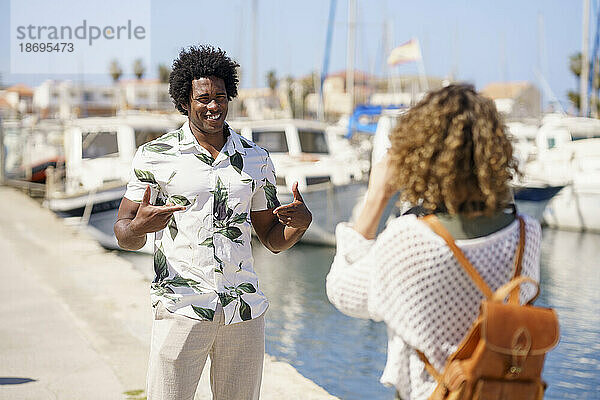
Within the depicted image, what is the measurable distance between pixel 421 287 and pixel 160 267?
3.57 ft

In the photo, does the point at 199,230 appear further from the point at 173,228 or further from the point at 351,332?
the point at 351,332

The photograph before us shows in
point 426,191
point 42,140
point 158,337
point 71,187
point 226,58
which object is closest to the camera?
point 426,191

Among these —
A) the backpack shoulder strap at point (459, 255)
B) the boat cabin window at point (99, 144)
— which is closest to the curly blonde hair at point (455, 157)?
the backpack shoulder strap at point (459, 255)

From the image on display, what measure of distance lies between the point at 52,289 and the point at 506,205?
21.9 ft

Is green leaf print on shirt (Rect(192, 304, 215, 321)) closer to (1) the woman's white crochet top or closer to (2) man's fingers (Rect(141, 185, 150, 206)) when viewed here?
(2) man's fingers (Rect(141, 185, 150, 206))

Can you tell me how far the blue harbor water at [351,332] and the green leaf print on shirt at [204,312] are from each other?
4.56 meters

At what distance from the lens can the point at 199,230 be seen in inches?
106

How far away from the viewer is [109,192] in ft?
46.5

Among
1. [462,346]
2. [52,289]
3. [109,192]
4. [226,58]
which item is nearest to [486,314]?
[462,346]

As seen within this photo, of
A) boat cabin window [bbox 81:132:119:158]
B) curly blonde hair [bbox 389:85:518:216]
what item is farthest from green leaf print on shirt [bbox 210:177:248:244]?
boat cabin window [bbox 81:132:119:158]

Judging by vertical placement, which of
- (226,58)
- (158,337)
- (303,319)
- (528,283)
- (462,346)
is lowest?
(303,319)

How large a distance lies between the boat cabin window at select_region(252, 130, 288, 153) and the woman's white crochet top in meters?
15.0

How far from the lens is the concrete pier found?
181 inches

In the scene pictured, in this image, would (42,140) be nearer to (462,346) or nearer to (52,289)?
(52,289)
